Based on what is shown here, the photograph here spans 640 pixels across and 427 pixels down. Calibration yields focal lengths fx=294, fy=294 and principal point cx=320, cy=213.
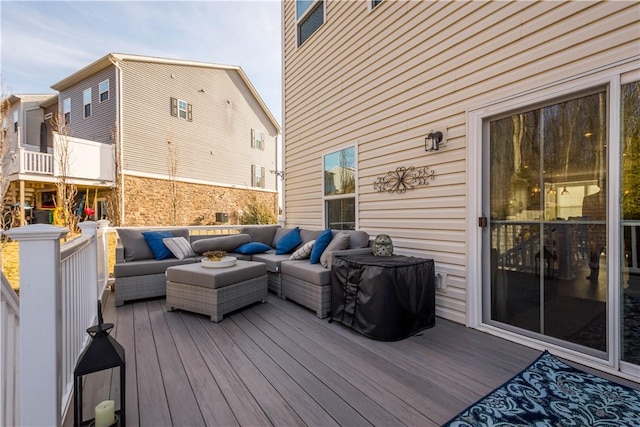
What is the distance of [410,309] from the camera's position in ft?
9.18

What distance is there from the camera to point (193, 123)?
1168 cm

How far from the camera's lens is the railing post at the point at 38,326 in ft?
4.16

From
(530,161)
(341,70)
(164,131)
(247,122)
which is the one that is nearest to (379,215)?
(530,161)

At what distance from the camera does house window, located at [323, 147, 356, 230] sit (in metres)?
4.64

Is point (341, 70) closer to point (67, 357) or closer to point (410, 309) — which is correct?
point (410, 309)

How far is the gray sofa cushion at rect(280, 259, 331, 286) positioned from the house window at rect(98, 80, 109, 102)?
10478 millimetres

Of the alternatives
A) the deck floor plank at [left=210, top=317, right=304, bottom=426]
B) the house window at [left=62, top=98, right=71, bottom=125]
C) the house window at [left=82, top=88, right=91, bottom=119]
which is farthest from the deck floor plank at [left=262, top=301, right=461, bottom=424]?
the house window at [left=62, top=98, right=71, bottom=125]

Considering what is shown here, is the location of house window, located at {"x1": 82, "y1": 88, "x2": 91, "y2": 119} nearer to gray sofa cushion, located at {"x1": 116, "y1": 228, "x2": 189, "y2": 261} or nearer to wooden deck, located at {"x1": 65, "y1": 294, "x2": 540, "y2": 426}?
gray sofa cushion, located at {"x1": 116, "y1": 228, "x2": 189, "y2": 261}

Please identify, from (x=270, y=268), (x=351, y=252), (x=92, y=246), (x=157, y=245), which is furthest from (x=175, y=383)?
(x=157, y=245)

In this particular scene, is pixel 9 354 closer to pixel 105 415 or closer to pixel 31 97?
pixel 105 415

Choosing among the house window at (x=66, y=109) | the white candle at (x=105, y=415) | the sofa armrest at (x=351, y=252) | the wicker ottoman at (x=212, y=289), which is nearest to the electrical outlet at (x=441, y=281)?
the sofa armrest at (x=351, y=252)

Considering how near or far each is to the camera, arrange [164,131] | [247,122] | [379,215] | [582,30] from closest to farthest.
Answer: [582,30], [379,215], [164,131], [247,122]

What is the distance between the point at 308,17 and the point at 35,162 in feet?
29.9

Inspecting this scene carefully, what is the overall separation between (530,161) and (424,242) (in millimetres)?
1326
